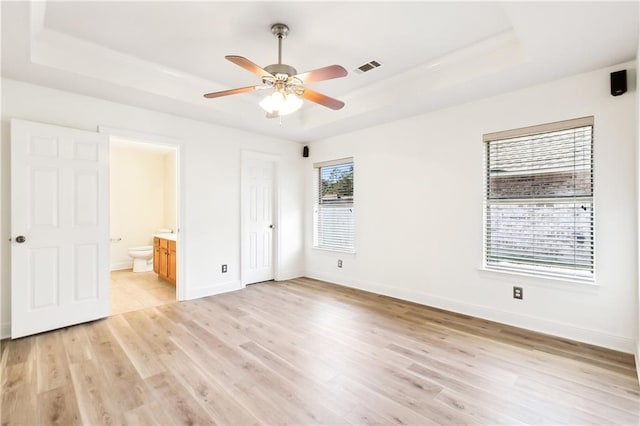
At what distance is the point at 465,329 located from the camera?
3.13 metres

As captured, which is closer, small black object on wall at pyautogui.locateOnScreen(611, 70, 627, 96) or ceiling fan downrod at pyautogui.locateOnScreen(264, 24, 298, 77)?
ceiling fan downrod at pyautogui.locateOnScreen(264, 24, 298, 77)

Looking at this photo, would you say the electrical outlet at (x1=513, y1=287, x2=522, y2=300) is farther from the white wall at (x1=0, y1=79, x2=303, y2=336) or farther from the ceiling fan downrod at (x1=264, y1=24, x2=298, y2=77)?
the white wall at (x1=0, y1=79, x2=303, y2=336)

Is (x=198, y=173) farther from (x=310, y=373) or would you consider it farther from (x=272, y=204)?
(x=310, y=373)

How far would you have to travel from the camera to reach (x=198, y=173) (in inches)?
170

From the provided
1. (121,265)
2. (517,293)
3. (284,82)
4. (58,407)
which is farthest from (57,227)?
(517,293)

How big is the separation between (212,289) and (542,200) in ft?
13.9

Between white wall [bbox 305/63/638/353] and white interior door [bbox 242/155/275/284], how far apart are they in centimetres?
91

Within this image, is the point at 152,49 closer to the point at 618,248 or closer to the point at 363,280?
the point at 363,280

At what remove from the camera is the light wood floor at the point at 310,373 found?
185 cm

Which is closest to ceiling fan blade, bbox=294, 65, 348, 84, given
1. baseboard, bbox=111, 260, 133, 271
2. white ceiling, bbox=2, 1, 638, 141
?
white ceiling, bbox=2, 1, 638, 141

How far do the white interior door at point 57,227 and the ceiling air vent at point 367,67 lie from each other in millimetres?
2955

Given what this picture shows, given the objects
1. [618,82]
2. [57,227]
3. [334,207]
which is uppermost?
[618,82]

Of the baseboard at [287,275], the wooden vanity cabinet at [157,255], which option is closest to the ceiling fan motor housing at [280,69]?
the baseboard at [287,275]

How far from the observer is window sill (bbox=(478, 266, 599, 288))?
2.81 meters
